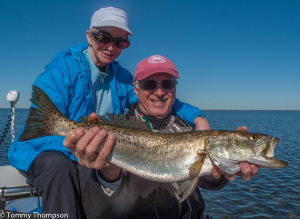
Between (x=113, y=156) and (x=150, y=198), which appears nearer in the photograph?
(x=113, y=156)

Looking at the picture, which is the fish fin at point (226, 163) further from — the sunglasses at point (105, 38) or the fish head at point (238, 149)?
the sunglasses at point (105, 38)

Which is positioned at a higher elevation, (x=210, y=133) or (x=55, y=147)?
(x=210, y=133)

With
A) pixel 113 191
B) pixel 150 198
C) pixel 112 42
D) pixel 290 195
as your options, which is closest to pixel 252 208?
pixel 290 195

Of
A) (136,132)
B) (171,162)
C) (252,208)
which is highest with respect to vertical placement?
(136,132)

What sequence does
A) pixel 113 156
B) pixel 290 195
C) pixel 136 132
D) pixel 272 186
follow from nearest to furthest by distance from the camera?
1. pixel 113 156
2. pixel 136 132
3. pixel 290 195
4. pixel 272 186

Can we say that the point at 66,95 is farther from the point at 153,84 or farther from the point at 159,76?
the point at 159,76

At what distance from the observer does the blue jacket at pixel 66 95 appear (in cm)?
389

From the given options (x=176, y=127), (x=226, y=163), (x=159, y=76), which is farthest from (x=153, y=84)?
(x=226, y=163)

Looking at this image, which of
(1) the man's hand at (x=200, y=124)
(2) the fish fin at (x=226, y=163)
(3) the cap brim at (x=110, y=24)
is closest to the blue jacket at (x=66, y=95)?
(1) the man's hand at (x=200, y=124)

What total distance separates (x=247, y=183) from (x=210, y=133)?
10.4 m

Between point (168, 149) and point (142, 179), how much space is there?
0.91 m

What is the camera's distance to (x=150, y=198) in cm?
389

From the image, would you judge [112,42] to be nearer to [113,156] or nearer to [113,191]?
[113,156]

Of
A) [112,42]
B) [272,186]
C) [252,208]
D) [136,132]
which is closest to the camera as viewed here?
[136,132]
